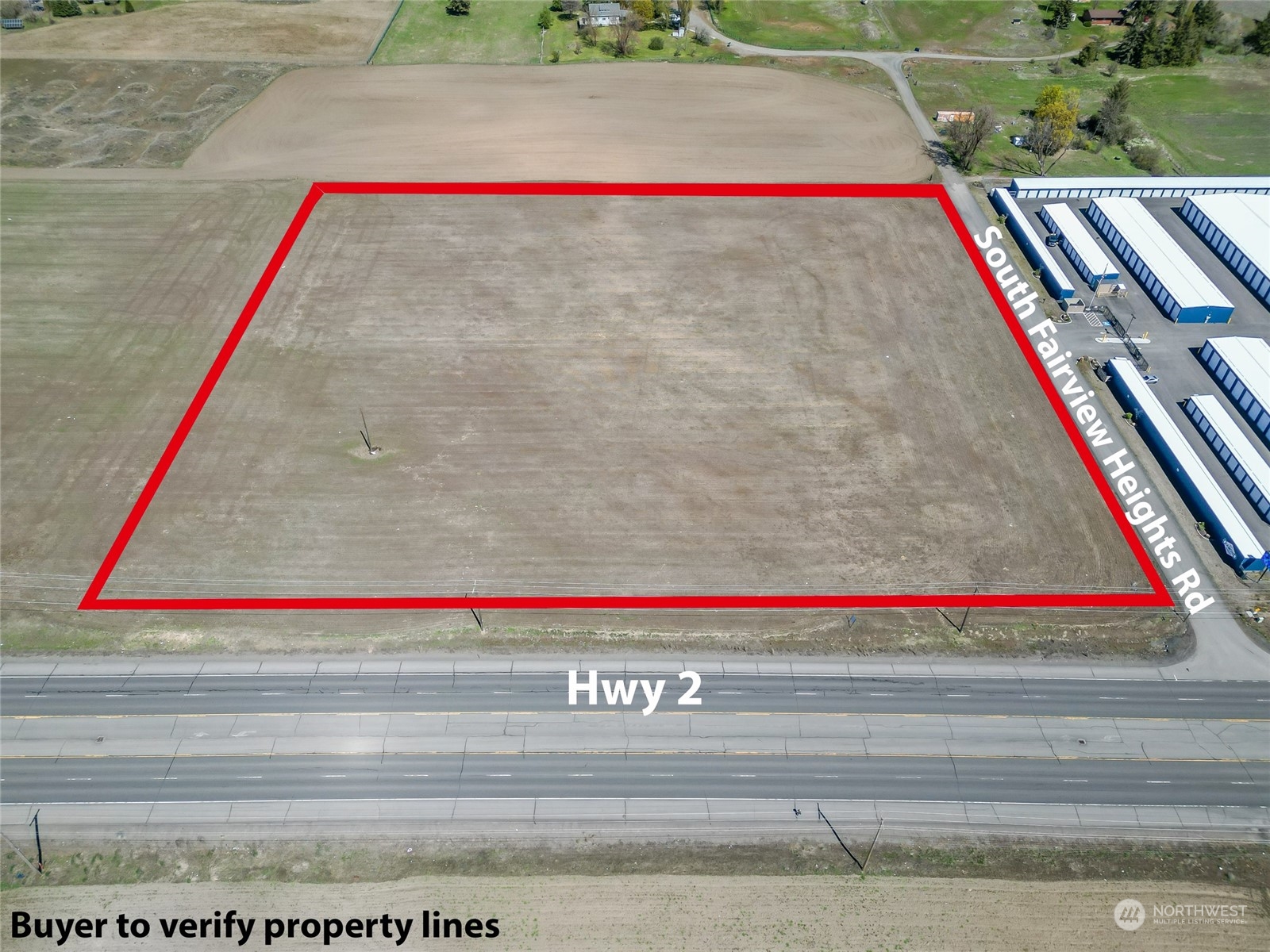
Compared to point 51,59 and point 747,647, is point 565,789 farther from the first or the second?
point 51,59

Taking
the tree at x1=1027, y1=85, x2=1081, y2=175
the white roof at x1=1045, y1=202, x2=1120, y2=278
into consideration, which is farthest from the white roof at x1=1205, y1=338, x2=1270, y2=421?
the tree at x1=1027, y1=85, x2=1081, y2=175

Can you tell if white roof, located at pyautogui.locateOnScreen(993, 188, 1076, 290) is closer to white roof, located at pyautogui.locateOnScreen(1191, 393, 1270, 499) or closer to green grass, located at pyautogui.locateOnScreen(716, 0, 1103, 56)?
white roof, located at pyautogui.locateOnScreen(1191, 393, 1270, 499)

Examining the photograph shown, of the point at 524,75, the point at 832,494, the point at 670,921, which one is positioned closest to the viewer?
the point at 670,921

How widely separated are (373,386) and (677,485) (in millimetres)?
30430

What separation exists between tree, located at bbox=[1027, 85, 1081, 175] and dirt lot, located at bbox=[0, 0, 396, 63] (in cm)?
9789

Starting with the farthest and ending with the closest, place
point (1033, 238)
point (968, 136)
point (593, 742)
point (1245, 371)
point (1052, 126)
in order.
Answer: point (968, 136)
point (1052, 126)
point (1033, 238)
point (1245, 371)
point (593, 742)

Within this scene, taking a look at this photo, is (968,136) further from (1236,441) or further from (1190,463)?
(1190,463)

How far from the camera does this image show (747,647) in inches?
2255

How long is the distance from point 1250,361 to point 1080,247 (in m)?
21.9

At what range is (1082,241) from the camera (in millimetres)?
89688

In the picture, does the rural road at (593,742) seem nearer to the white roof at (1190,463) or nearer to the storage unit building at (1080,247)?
the white roof at (1190,463)

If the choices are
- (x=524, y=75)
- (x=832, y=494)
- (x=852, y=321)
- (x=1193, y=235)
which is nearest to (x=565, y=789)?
(x=832, y=494)

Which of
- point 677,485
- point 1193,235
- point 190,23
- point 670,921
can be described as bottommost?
point 670,921

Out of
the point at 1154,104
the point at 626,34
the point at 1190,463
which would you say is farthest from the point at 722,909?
the point at 1154,104
